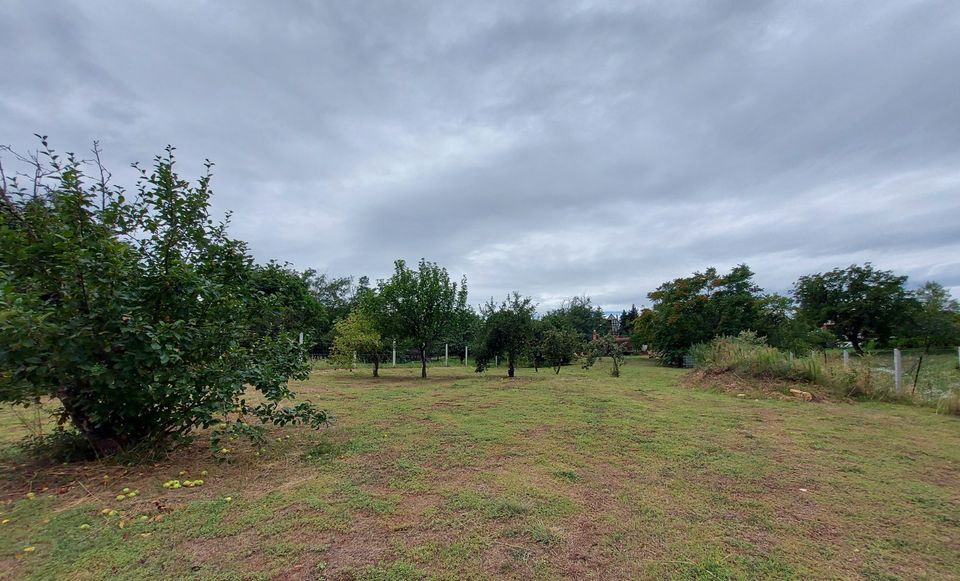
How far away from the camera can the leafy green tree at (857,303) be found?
2306 cm

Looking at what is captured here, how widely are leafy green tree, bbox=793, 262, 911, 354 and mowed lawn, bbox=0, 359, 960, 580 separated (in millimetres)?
24396

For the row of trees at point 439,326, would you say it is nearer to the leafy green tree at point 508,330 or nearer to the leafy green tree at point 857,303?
the leafy green tree at point 508,330

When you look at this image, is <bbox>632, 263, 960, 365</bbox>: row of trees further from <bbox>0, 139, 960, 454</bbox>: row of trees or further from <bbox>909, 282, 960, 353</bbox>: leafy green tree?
<bbox>0, 139, 960, 454</bbox>: row of trees

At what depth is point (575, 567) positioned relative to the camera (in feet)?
7.09

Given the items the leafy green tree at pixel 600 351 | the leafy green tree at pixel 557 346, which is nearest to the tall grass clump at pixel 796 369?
the leafy green tree at pixel 600 351

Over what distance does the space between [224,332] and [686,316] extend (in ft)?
86.0

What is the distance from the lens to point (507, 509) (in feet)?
9.25

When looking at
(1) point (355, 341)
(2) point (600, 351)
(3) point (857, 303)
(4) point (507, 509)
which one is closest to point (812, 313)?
(3) point (857, 303)

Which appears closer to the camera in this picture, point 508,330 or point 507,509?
point 507,509

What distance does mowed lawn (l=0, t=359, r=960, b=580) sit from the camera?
7.18 feet

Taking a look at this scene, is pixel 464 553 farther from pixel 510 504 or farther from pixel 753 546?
pixel 753 546

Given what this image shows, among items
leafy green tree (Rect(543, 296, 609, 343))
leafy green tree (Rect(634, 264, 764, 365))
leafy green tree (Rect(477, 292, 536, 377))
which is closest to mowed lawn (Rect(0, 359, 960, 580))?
leafy green tree (Rect(477, 292, 536, 377))

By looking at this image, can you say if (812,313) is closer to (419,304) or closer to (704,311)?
(704,311)

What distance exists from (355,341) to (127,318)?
12059 millimetres
